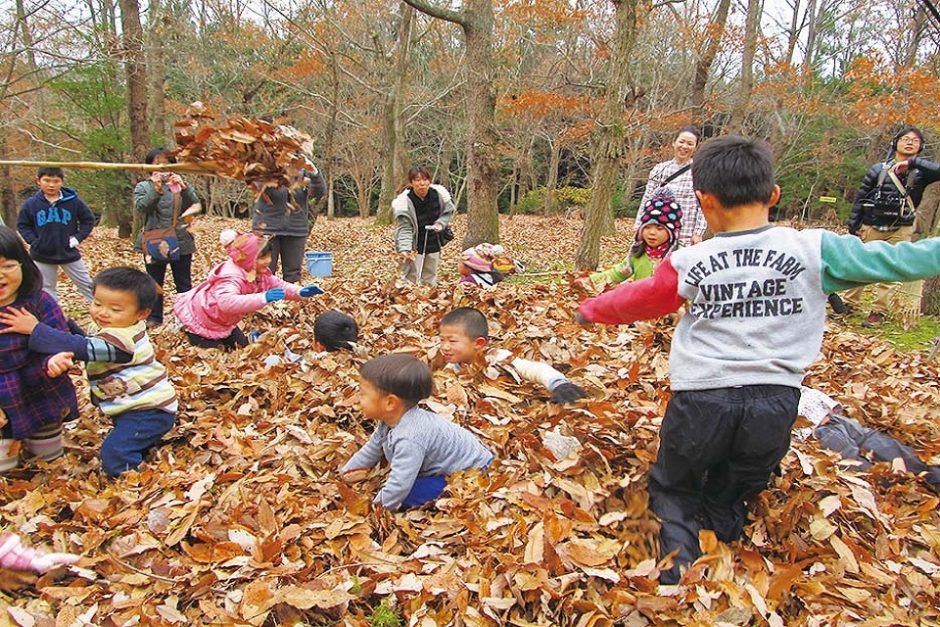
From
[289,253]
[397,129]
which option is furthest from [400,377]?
[397,129]

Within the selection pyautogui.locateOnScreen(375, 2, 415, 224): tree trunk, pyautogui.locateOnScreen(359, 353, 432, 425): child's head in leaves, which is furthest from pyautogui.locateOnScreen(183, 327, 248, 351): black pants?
pyautogui.locateOnScreen(375, 2, 415, 224): tree trunk

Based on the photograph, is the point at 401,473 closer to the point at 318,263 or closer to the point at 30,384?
the point at 30,384

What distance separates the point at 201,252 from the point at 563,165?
2371 centimetres

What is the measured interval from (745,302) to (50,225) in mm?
7210

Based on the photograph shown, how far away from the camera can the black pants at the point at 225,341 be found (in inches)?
203

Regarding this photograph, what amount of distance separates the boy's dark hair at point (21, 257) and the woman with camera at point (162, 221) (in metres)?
3.93

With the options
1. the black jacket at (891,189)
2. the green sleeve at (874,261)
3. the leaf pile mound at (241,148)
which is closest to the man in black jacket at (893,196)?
the black jacket at (891,189)

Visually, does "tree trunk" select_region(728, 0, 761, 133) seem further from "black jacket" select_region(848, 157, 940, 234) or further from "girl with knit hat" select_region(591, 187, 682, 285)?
"girl with knit hat" select_region(591, 187, 682, 285)

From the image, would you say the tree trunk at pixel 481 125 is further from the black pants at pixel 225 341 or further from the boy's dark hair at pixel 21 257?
the boy's dark hair at pixel 21 257

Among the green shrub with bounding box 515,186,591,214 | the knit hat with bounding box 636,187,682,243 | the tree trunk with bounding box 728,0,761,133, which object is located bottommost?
the knit hat with bounding box 636,187,682,243

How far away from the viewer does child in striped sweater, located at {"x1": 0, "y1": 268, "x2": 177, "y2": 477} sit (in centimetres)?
319

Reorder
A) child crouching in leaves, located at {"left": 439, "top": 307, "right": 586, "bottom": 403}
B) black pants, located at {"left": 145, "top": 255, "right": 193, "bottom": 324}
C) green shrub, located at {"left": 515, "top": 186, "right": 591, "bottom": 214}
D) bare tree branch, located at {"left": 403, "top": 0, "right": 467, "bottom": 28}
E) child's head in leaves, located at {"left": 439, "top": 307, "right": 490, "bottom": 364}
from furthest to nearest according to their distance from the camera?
green shrub, located at {"left": 515, "top": 186, "right": 591, "bottom": 214}, bare tree branch, located at {"left": 403, "top": 0, "right": 467, "bottom": 28}, black pants, located at {"left": 145, "top": 255, "right": 193, "bottom": 324}, child's head in leaves, located at {"left": 439, "top": 307, "right": 490, "bottom": 364}, child crouching in leaves, located at {"left": 439, "top": 307, "right": 586, "bottom": 403}

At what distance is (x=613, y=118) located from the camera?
858 centimetres

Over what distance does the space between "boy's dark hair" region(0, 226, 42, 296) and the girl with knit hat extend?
4.07 metres
